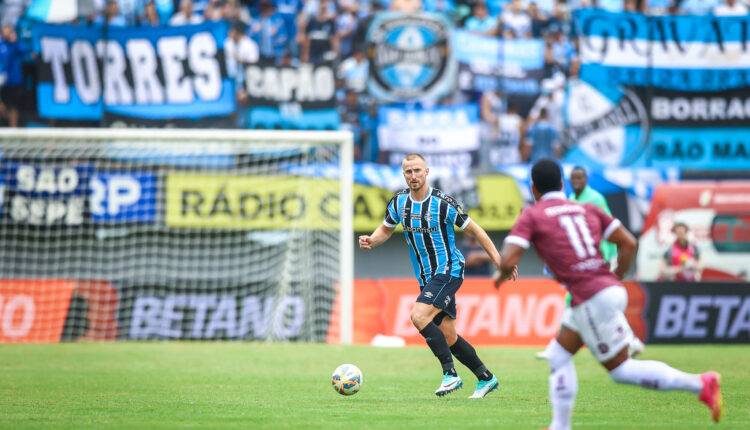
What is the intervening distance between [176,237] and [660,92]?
1096 centimetres

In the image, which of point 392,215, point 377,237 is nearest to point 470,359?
point 377,237

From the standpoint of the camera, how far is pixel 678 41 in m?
25.8

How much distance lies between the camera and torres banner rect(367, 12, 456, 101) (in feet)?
82.0

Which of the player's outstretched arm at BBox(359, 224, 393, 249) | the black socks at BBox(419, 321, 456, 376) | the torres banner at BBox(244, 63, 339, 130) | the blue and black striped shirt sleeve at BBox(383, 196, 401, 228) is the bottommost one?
the black socks at BBox(419, 321, 456, 376)

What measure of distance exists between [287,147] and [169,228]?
281 cm

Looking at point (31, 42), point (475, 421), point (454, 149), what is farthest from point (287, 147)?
point (475, 421)

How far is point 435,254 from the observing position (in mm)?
12883

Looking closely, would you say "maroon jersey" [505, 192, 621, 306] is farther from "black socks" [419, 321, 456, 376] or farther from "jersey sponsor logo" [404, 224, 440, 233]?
"jersey sponsor logo" [404, 224, 440, 233]

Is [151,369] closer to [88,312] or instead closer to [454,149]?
[88,312]

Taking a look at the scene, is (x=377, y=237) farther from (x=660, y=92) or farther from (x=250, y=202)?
(x=660, y=92)

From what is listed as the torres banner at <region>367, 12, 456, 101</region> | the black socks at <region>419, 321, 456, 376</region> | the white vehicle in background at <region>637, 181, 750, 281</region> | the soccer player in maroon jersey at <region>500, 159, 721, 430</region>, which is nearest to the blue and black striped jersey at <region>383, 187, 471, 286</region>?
the black socks at <region>419, 321, 456, 376</region>

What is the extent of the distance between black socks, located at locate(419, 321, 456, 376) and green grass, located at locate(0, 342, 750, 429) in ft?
1.04

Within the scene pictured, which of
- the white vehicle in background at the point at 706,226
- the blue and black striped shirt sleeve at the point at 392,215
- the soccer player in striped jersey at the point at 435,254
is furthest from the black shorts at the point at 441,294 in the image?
the white vehicle in background at the point at 706,226

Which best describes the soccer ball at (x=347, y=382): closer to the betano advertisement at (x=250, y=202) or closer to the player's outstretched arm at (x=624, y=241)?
the player's outstretched arm at (x=624, y=241)
